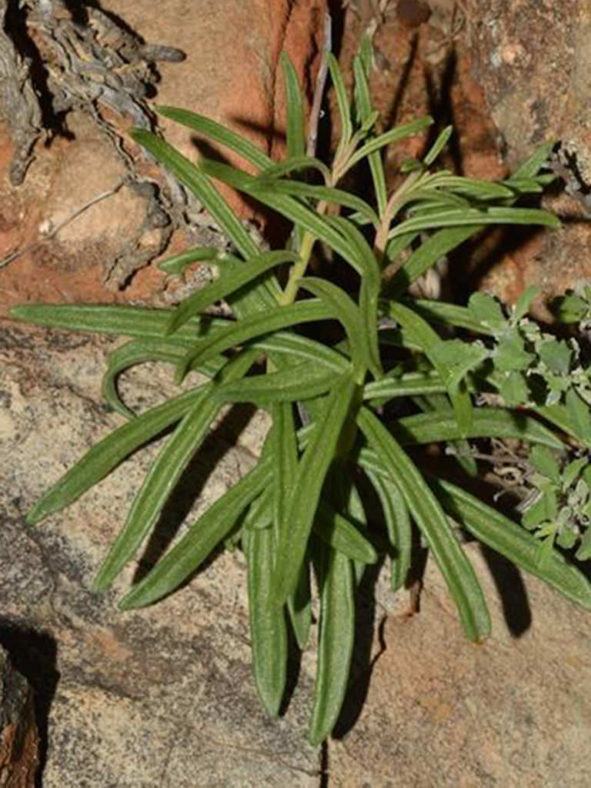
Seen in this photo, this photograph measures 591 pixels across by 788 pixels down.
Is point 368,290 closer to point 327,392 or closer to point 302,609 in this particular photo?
point 327,392

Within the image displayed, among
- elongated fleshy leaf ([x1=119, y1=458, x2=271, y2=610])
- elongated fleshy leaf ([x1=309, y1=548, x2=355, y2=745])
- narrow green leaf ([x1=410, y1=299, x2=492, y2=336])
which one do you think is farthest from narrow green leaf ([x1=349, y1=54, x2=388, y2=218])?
elongated fleshy leaf ([x1=309, y1=548, x2=355, y2=745])

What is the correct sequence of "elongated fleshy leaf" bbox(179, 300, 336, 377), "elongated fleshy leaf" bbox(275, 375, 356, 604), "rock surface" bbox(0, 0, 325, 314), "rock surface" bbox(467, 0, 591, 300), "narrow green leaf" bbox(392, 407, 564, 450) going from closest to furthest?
"elongated fleshy leaf" bbox(275, 375, 356, 604) → "elongated fleshy leaf" bbox(179, 300, 336, 377) → "narrow green leaf" bbox(392, 407, 564, 450) → "rock surface" bbox(0, 0, 325, 314) → "rock surface" bbox(467, 0, 591, 300)

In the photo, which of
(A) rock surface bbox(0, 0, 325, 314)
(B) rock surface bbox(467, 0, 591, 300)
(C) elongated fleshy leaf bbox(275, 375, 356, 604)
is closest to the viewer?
(C) elongated fleshy leaf bbox(275, 375, 356, 604)

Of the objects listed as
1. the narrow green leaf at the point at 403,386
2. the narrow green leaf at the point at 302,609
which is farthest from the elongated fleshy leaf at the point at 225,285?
the narrow green leaf at the point at 302,609

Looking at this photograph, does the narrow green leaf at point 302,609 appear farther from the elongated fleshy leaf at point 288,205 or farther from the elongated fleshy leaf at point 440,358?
the elongated fleshy leaf at point 288,205

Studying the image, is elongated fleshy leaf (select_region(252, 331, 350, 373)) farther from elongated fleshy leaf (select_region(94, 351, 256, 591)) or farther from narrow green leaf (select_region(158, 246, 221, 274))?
narrow green leaf (select_region(158, 246, 221, 274))

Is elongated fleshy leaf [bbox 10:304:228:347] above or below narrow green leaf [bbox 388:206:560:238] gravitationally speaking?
above

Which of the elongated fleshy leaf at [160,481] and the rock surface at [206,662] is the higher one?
the elongated fleshy leaf at [160,481]
